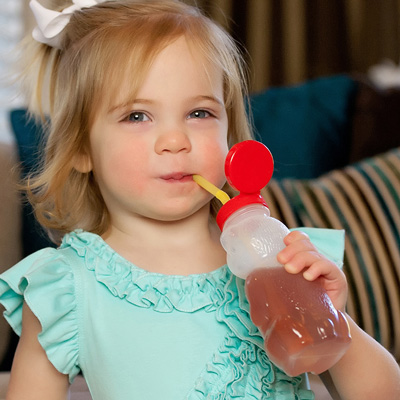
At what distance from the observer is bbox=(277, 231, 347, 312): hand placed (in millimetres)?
891

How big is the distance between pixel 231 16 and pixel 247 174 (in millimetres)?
1985

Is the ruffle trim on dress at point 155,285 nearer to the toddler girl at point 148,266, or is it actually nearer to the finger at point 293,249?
the toddler girl at point 148,266

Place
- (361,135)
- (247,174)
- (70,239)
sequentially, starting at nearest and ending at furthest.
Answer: (247,174)
(70,239)
(361,135)

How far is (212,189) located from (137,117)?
0.57 feet

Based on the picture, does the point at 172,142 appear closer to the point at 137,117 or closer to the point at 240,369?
the point at 137,117

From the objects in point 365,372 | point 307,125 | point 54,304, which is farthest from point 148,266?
point 307,125

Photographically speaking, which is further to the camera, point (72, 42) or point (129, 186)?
point (72, 42)

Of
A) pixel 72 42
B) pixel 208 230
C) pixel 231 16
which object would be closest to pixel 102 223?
pixel 208 230

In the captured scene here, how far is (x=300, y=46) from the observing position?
2887 millimetres

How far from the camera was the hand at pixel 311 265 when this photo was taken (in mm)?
891

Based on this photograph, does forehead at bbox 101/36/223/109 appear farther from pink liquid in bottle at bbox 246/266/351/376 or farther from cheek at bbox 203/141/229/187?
pink liquid in bottle at bbox 246/266/351/376

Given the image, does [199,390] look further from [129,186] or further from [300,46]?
[300,46]

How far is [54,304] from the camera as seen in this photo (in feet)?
3.53

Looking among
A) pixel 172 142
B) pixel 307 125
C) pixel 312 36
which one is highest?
pixel 172 142
